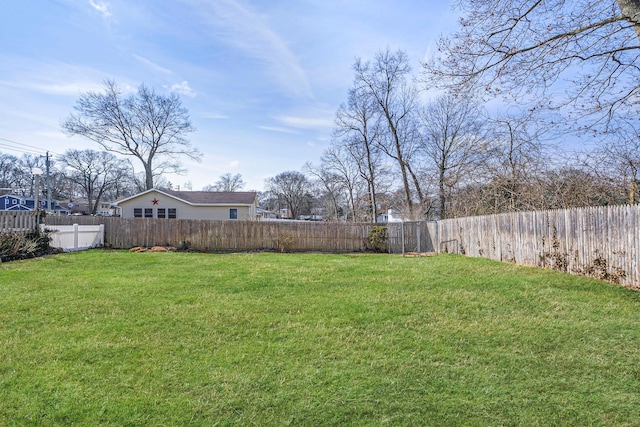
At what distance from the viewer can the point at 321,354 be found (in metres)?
3.37

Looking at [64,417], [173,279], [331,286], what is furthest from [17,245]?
[64,417]

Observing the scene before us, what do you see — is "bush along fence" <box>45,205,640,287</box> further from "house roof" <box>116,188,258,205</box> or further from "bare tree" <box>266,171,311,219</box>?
"bare tree" <box>266,171,311,219</box>

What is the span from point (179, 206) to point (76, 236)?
1081 cm

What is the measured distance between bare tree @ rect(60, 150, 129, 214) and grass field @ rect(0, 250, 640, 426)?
147 feet

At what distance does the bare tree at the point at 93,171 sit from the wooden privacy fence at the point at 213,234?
108 ft

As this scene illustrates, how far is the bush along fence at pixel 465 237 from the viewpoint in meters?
5.77

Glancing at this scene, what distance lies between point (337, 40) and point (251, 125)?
7841mm

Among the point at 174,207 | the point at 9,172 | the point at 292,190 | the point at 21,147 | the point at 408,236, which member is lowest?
the point at 408,236

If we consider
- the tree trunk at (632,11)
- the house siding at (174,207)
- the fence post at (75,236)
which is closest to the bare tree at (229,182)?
the house siding at (174,207)

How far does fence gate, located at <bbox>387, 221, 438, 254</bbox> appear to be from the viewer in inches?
581

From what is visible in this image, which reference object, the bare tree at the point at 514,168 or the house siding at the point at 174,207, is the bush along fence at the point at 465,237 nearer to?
the bare tree at the point at 514,168

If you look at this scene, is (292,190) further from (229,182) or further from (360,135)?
(360,135)

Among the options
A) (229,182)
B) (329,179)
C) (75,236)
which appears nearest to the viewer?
(75,236)

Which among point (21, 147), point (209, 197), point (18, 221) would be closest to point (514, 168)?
point (18, 221)
